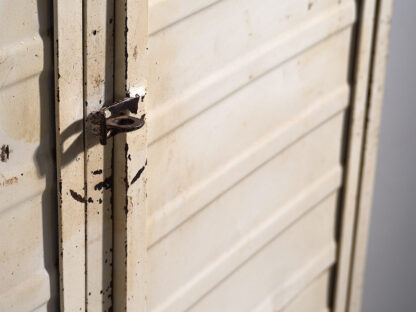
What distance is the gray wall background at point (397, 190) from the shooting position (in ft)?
8.13

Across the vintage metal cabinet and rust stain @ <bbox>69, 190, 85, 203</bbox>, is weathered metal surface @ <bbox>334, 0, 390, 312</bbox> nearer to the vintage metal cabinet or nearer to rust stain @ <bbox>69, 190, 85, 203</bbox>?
the vintage metal cabinet

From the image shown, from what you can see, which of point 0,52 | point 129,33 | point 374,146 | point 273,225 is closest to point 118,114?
point 129,33

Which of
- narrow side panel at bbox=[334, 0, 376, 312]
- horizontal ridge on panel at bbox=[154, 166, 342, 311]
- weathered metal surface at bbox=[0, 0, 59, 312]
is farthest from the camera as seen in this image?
narrow side panel at bbox=[334, 0, 376, 312]

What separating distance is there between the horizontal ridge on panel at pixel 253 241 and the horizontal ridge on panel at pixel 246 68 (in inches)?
14.9

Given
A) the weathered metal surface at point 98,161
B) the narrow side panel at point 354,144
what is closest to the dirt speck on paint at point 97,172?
the weathered metal surface at point 98,161

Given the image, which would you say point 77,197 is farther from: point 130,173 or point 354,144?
point 354,144

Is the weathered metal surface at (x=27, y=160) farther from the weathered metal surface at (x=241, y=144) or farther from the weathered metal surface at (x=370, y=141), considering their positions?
the weathered metal surface at (x=370, y=141)

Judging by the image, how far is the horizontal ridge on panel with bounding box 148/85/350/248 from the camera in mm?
1560

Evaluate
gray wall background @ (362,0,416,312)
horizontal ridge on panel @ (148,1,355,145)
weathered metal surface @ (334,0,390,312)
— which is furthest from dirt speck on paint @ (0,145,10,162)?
gray wall background @ (362,0,416,312)

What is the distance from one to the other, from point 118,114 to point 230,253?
0.59m

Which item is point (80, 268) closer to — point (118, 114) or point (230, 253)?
point (118, 114)

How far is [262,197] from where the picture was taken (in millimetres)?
1834

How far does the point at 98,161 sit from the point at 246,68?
44cm

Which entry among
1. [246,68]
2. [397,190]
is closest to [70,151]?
[246,68]
